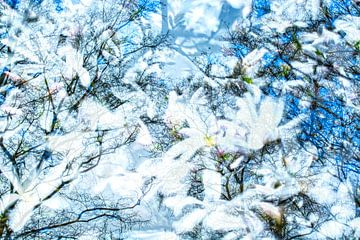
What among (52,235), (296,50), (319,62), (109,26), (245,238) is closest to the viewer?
(245,238)

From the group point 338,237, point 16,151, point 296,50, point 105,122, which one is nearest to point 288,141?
point 338,237

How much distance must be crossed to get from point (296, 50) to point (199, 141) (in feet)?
4.68

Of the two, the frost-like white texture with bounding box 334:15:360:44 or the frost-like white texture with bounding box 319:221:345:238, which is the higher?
the frost-like white texture with bounding box 334:15:360:44

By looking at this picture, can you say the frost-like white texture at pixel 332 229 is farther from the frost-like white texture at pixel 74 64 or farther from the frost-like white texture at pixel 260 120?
the frost-like white texture at pixel 74 64

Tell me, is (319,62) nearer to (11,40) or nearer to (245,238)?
(245,238)

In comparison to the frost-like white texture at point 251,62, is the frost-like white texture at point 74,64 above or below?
above

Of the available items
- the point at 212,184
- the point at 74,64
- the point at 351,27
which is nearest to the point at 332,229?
the point at 212,184

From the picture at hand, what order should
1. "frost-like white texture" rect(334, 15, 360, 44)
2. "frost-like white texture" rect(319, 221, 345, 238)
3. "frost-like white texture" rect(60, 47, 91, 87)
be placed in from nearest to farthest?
1. "frost-like white texture" rect(319, 221, 345, 238)
2. "frost-like white texture" rect(334, 15, 360, 44)
3. "frost-like white texture" rect(60, 47, 91, 87)

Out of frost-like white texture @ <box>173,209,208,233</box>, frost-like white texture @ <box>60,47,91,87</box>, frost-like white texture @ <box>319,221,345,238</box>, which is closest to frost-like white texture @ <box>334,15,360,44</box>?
frost-like white texture @ <box>319,221,345,238</box>

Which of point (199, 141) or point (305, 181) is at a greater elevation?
point (199, 141)

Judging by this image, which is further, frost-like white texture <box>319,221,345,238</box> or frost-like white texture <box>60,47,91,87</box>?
frost-like white texture <box>60,47,91,87</box>

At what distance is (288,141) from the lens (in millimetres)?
2219

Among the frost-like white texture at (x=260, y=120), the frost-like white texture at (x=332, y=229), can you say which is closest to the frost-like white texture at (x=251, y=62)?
the frost-like white texture at (x=260, y=120)

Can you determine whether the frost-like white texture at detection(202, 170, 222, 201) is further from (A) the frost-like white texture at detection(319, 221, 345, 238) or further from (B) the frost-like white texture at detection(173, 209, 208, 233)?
(A) the frost-like white texture at detection(319, 221, 345, 238)
